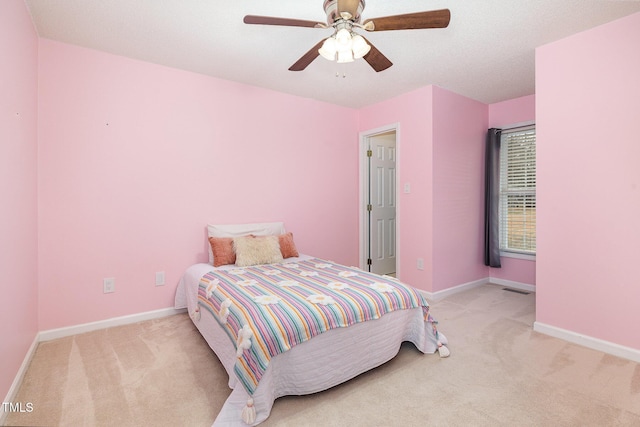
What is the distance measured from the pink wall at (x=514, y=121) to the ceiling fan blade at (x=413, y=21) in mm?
2829

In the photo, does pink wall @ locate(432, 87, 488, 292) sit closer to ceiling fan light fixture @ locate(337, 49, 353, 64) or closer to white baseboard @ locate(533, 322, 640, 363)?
white baseboard @ locate(533, 322, 640, 363)

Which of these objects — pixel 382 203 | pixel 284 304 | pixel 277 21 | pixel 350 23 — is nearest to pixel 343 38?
pixel 350 23

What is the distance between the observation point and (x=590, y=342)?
7.86ft

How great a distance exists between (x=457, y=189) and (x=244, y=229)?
2.60 meters

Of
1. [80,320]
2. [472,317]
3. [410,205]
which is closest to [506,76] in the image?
[410,205]

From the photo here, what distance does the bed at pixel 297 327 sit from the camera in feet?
5.23

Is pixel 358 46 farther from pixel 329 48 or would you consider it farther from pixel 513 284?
pixel 513 284

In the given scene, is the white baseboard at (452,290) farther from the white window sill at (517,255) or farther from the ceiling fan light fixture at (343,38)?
the ceiling fan light fixture at (343,38)

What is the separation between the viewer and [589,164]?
2418 millimetres

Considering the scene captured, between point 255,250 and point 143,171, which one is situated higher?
point 143,171

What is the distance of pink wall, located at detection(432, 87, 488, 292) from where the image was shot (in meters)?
3.59

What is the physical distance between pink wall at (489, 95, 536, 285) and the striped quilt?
7.84ft


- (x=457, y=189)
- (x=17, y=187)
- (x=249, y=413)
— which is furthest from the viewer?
(x=457, y=189)

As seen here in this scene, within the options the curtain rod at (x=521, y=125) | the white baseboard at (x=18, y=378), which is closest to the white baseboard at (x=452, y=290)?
the curtain rod at (x=521, y=125)
